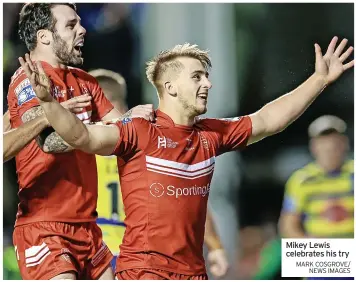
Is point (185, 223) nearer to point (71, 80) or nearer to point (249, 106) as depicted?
point (71, 80)

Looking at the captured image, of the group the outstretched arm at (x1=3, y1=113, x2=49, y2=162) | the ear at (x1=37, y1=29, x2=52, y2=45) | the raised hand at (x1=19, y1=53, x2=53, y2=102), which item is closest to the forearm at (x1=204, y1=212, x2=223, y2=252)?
the outstretched arm at (x1=3, y1=113, x2=49, y2=162)

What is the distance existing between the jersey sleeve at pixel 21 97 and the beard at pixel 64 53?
1.05 ft

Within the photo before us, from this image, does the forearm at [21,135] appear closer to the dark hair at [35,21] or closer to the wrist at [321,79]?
the dark hair at [35,21]

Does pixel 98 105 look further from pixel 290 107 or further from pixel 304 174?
pixel 304 174

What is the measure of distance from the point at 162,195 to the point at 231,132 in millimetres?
769

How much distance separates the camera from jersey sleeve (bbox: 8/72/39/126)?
6508 millimetres

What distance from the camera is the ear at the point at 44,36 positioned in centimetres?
684

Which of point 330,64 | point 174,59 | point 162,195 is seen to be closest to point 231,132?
point 174,59

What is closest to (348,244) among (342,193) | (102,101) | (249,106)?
(342,193)

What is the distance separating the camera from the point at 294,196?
29.2ft

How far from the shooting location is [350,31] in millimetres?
9359

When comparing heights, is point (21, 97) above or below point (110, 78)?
below

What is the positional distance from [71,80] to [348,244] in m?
3.00

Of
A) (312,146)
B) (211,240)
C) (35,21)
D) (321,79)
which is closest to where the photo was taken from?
(321,79)
